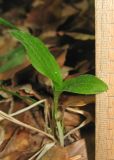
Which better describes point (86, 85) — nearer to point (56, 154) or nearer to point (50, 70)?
point (50, 70)

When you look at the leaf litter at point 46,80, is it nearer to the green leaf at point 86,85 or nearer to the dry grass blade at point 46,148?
the dry grass blade at point 46,148

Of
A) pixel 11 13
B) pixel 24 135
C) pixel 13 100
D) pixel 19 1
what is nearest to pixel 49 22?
pixel 11 13

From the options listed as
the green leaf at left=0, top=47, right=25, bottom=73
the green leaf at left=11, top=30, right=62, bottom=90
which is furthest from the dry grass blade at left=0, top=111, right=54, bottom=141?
the green leaf at left=0, top=47, right=25, bottom=73

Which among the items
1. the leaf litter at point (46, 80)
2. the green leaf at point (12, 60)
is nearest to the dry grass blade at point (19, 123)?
the leaf litter at point (46, 80)

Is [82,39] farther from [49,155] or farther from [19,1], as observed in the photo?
[19,1]

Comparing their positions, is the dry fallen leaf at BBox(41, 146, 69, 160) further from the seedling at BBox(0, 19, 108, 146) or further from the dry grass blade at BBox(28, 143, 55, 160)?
the seedling at BBox(0, 19, 108, 146)

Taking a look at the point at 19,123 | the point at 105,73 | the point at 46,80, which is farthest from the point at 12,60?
the point at 105,73
